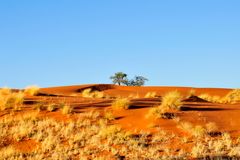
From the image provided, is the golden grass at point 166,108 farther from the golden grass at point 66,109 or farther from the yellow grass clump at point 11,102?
the yellow grass clump at point 11,102

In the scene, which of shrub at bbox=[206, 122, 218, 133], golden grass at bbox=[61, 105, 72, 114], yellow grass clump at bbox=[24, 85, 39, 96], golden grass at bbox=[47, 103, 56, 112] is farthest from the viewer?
yellow grass clump at bbox=[24, 85, 39, 96]

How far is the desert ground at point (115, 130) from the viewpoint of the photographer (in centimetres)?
2180

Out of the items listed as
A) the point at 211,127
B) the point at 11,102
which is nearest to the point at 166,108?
the point at 211,127

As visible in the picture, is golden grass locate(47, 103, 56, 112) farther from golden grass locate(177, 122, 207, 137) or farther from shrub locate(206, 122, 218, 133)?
shrub locate(206, 122, 218, 133)

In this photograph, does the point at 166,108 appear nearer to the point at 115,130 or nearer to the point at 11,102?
the point at 115,130

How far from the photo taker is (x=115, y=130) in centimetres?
2431

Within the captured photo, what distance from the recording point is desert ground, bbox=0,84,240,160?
21.8 metres

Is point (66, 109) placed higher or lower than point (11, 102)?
lower

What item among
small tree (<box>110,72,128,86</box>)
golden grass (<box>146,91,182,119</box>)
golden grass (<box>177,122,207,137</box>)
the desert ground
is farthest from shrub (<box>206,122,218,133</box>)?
small tree (<box>110,72,128,86</box>)

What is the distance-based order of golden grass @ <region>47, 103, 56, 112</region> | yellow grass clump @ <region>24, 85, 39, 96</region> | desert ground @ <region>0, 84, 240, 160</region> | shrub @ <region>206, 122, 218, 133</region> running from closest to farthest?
desert ground @ <region>0, 84, 240, 160</region>
shrub @ <region>206, 122, 218, 133</region>
golden grass @ <region>47, 103, 56, 112</region>
yellow grass clump @ <region>24, 85, 39, 96</region>

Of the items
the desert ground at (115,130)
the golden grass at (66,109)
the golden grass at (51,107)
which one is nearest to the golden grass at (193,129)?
the desert ground at (115,130)

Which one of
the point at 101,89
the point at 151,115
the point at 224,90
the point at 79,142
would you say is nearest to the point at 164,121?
the point at 151,115

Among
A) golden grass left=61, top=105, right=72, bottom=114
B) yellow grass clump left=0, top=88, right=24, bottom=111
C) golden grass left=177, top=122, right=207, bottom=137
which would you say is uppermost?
yellow grass clump left=0, top=88, right=24, bottom=111

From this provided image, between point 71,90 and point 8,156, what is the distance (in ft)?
119
